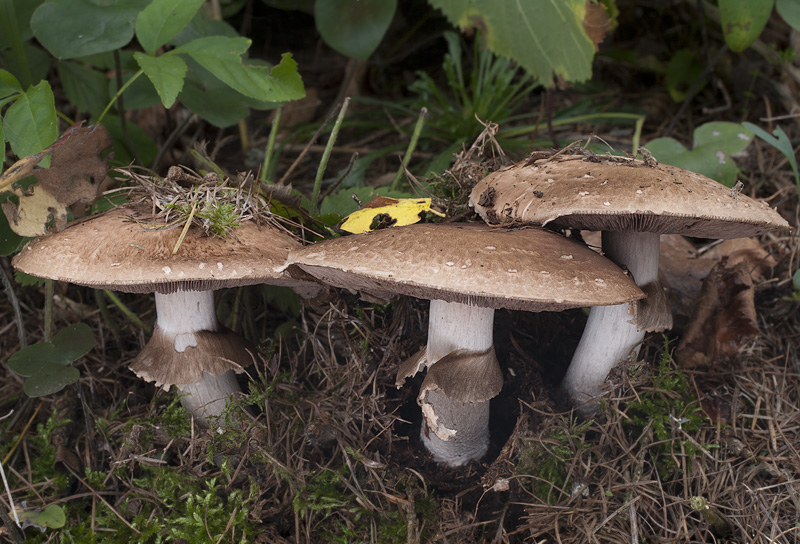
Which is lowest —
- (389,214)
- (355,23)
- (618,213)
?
(389,214)

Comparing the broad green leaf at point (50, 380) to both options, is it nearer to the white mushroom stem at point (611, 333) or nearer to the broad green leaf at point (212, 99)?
the broad green leaf at point (212, 99)

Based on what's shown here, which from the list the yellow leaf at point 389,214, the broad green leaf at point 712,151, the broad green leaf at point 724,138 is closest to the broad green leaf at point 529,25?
the broad green leaf at point 712,151

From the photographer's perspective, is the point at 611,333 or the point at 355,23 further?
the point at 355,23

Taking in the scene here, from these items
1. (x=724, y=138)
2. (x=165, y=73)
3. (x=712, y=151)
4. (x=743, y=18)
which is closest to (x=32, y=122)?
(x=165, y=73)

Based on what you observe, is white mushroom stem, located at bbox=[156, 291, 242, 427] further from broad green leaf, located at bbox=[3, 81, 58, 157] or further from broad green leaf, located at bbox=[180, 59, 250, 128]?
broad green leaf, located at bbox=[180, 59, 250, 128]

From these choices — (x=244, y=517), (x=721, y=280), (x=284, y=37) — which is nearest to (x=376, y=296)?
(x=244, y=517)

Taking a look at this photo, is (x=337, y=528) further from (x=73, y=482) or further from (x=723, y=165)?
(x=723, y=165)

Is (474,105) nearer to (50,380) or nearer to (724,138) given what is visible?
(724,138)

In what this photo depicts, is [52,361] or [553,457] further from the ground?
[52,361]
